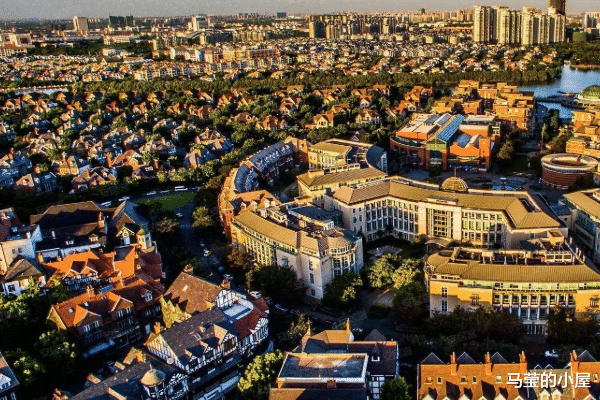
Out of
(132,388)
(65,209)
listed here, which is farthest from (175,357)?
(65,209)

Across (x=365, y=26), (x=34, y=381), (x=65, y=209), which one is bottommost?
(x=34, y=381)

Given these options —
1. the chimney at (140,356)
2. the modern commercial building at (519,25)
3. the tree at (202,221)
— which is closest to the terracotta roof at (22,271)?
the tree at (202,221)

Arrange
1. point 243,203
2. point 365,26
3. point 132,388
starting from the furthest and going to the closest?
1. point 365,26
2. point 243,203
3. point 132,388

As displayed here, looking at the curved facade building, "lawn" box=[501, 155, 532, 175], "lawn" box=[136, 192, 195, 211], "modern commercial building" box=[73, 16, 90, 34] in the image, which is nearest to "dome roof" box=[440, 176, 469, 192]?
the curved facade building

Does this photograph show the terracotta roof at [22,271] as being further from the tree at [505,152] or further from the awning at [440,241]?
the tree at [505,152]

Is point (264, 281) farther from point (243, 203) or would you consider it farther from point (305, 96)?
point (305, 96)

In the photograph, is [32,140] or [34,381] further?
[32,140]
